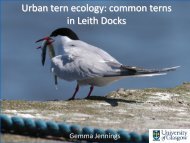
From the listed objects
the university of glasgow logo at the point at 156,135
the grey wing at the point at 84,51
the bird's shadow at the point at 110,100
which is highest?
the grey wing at the point at 84,51

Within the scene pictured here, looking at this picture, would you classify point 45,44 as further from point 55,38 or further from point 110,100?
point 110,100

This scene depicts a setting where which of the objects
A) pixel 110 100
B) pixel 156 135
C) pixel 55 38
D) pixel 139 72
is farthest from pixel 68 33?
pixel 156 135

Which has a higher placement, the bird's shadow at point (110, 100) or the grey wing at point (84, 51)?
the grey wing at point (84, 51)

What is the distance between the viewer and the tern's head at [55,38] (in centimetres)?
648

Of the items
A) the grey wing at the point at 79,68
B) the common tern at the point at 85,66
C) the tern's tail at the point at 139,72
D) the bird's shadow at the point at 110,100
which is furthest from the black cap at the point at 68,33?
the tern's tail at the point at 139,72

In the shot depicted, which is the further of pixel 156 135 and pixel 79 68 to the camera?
pixel 79 68

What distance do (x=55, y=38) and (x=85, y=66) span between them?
27.3 inches

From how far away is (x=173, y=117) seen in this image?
17.6ft

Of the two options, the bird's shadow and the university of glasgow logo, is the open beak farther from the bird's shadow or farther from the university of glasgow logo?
the university of glasgow logo

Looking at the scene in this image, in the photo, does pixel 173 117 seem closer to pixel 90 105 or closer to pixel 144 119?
pixel 144 119

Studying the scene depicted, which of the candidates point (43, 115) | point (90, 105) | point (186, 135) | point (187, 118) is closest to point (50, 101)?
point (90, 105)

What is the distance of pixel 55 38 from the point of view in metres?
6.58

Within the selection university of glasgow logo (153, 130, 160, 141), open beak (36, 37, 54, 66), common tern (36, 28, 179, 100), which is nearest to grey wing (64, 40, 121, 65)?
common tern (36, 28, 179, 100)

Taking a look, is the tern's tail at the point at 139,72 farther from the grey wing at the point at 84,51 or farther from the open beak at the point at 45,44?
the open beak at the point at 45,44
